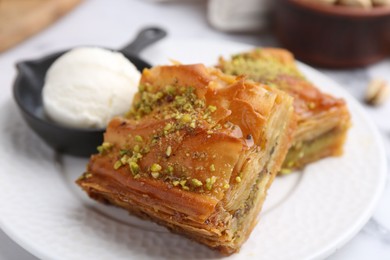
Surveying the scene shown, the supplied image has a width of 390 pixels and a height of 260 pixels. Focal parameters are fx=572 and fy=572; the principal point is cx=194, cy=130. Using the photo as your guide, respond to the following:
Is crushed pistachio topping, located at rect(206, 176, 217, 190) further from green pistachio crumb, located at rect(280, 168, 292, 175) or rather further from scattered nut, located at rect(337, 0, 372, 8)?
scattered nut, located at rect(337, 0, 372, 8)

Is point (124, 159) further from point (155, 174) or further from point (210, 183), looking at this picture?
point (210, 183)

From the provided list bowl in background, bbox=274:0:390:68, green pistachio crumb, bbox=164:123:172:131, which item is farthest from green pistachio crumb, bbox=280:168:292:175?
bowl in background, bbox=274:0:390:68

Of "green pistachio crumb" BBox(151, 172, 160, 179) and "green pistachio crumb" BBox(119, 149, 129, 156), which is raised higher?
"green pistachio crumb" BBox(119, 149, 129, 156)

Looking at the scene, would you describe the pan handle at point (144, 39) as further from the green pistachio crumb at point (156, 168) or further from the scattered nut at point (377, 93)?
the scattered nut at point (377, 93)

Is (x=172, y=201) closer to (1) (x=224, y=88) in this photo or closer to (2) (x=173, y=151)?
(2) (x=173, y=151)

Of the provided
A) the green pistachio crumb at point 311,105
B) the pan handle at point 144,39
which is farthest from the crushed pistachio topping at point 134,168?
the pan handle at point 144,39

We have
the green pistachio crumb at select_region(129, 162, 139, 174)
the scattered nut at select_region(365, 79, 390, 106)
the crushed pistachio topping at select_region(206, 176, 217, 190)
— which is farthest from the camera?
the scattered nut at select_region(365, 79, 390, 106)

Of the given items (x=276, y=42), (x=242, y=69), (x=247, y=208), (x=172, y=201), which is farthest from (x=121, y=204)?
(x=276, y=42)
